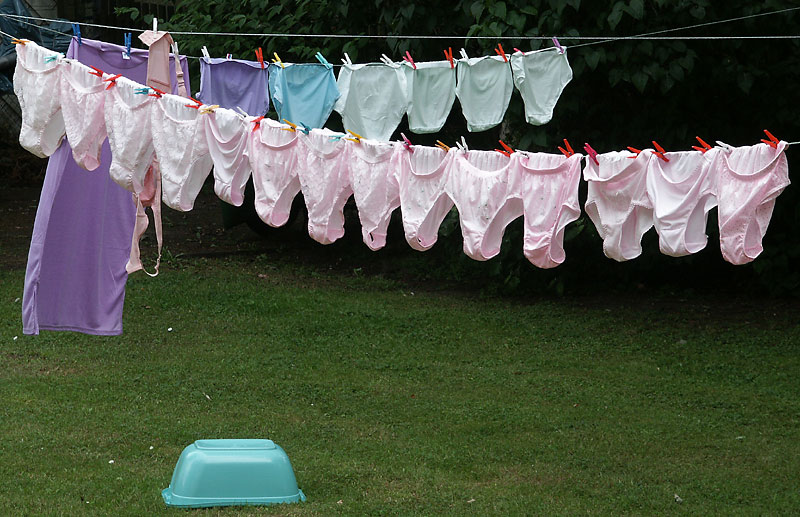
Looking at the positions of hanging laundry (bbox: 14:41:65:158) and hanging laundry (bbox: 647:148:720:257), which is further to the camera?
hanging laundry (bbox: 14:41:65:158)

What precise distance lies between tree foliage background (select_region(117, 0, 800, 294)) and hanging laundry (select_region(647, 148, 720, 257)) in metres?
2.75

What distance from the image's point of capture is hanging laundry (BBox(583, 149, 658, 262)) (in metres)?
4.29

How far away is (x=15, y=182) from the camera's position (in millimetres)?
13805

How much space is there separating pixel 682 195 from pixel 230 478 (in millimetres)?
2460

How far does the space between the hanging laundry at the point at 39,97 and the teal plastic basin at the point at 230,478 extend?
5.69 ft

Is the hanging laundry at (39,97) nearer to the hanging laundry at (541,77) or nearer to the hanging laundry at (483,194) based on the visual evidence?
the hanging laundry at (483,194)

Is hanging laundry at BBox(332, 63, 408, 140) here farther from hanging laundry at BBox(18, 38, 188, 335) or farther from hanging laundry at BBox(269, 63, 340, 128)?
→ hanging laundry at BBox(18, 38, 188, 335)

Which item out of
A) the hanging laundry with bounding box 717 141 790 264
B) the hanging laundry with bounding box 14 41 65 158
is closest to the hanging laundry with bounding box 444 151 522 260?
the hanging laundry with bounding box 717 141 790 264

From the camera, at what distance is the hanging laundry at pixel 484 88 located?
17.1 feet

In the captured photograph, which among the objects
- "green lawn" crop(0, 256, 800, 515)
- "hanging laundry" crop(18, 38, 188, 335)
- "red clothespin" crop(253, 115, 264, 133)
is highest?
"red clothespin" crop(253, 115, 264, 133)

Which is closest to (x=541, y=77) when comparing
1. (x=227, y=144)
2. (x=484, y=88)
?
(x=484, y=88)

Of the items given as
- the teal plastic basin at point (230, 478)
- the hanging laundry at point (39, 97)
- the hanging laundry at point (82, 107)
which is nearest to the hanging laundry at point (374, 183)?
the teal plastic basin at point (230, 478)

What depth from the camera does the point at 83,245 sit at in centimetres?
570

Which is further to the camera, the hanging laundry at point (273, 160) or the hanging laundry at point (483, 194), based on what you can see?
the hanging laundry at point (273, 160)
